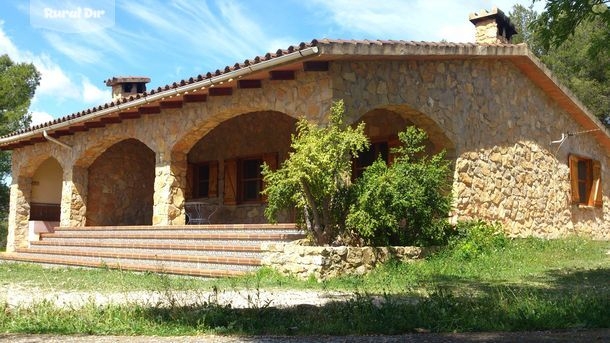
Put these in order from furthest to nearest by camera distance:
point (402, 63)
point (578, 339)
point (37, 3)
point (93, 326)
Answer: point (402, 63)
point (37, 3)
point (93, 326)
point (578, 339)

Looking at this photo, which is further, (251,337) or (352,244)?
(352,244)

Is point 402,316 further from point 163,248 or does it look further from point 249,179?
point 249,179

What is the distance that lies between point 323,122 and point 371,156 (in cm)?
310

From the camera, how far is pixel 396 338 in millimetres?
4059

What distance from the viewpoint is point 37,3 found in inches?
358

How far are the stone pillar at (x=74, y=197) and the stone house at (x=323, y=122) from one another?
0.11ft

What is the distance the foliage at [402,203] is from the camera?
810 centimetres

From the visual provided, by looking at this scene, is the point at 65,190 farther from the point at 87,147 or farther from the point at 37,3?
the point at 37,3

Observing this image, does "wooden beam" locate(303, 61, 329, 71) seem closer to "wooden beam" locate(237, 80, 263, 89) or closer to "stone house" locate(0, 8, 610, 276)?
"stone house" locate(0, 8, 610, 276)

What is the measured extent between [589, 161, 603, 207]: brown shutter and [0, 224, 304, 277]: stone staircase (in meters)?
10.0

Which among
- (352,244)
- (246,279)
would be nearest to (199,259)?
(246,279)

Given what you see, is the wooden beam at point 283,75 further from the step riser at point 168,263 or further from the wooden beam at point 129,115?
the wooden beam at point 129,115

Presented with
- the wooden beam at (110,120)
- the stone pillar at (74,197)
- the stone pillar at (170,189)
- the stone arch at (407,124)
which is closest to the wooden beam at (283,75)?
the stone arch at (407,124)

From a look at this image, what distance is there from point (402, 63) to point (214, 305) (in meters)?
6.13
